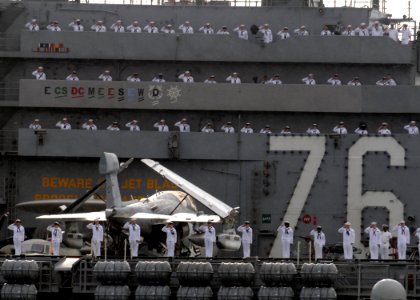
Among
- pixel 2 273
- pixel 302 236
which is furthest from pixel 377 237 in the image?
pixel 2 273

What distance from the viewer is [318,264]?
135 ft

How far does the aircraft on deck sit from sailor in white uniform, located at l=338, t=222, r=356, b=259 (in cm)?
311

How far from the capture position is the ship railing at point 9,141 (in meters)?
54.7

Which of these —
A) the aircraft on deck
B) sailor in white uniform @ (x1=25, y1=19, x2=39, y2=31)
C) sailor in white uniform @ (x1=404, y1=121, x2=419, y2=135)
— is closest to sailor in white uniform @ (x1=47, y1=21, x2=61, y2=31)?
sailor in white uniform @ (x1=25, y1=19, x2=39, y2=31)

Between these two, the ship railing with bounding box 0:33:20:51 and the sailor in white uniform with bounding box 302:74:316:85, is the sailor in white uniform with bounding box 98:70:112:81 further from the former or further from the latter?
the sailor in white uniform with bounding box 302:74:316:85

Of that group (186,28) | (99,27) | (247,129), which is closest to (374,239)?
(247,129)

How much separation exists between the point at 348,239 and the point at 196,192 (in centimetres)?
516

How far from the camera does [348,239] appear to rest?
4831cm

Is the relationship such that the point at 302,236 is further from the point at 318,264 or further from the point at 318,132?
the point at 318,264

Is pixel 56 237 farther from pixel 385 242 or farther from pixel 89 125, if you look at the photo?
pixel 385 242

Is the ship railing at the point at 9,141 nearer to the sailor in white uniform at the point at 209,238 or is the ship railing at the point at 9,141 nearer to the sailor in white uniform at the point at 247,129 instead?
the sailor in white uniform at the point at 247,129

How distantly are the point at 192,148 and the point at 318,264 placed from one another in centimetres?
1304

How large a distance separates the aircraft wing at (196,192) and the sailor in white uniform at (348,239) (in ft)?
11.0

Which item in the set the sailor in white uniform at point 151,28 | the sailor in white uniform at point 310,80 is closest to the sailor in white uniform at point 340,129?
the sailor in white uniform at point 310,80
